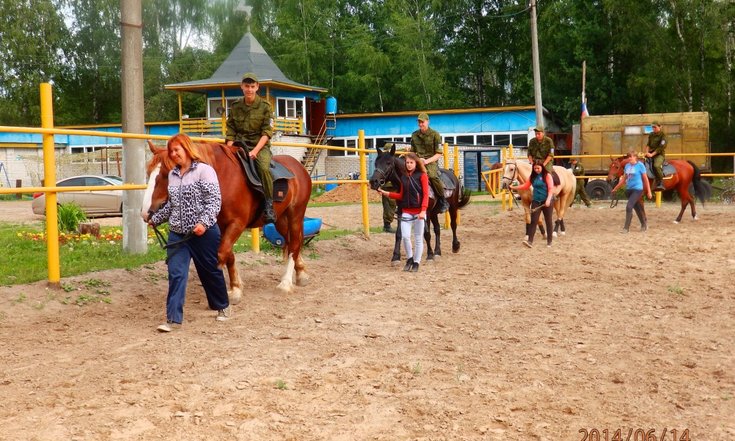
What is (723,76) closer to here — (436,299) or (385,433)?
(436,299)

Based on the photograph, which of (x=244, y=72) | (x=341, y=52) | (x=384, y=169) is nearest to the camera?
(x=384, y=169)

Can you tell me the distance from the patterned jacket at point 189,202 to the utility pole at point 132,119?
3.01m

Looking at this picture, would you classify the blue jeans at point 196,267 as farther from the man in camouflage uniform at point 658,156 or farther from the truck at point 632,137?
the truck at point 632,137

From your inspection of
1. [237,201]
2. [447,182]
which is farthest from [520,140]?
[237,201]

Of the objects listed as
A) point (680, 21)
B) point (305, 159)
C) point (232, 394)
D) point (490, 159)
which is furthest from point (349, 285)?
point (680, 21)

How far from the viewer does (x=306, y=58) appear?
47.8 m

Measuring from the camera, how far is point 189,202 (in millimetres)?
5801

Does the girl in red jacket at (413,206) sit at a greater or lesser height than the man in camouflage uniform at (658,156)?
lesser

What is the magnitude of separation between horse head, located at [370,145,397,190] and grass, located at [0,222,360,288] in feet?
5.50

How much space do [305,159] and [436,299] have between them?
95.2ft

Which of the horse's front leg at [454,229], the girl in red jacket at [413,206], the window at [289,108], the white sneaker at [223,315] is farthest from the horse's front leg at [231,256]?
the window at [289,108]

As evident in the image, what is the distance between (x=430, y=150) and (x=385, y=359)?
6109mm

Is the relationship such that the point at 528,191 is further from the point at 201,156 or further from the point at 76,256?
the point at 201,156

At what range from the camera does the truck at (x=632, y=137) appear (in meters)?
24.3
